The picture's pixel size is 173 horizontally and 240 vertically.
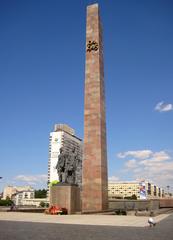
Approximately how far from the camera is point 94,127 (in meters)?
26.5

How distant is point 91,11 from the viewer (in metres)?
29.9

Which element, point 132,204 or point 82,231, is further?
point 132,204

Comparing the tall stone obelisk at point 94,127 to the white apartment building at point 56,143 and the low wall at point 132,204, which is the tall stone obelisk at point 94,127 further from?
the white apartment building at point 56,143

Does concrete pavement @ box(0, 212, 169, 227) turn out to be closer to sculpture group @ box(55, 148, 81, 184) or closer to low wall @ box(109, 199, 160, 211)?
sculpture group @ box(55, 148, 81, 184)

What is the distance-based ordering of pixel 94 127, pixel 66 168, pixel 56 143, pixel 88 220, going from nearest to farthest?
pixel 88 220
pixel 66 168
pixel 94 127
pixel 56 143

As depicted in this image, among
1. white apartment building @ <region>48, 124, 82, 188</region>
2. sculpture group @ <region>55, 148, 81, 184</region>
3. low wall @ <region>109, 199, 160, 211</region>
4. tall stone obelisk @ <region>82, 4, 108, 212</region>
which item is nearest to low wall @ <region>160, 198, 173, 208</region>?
low wall @ <region>109, 199, 160, 211</region>

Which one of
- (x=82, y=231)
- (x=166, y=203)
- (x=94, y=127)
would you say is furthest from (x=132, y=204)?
(x=82, y=231)

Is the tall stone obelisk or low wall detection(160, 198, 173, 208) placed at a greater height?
the tall stone obelisk

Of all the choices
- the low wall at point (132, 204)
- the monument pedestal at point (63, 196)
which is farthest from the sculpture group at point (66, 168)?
the low wall at point (132, 204)

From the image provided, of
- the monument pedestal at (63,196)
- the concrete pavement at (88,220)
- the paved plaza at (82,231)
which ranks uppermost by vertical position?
the monument pedestal at (63,196)

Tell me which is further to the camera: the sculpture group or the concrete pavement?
the sculpture group

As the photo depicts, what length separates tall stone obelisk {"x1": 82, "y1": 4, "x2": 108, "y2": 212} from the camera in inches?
993

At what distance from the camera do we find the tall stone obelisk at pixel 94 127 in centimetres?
2522

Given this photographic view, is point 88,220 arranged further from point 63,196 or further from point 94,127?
point 94,127
